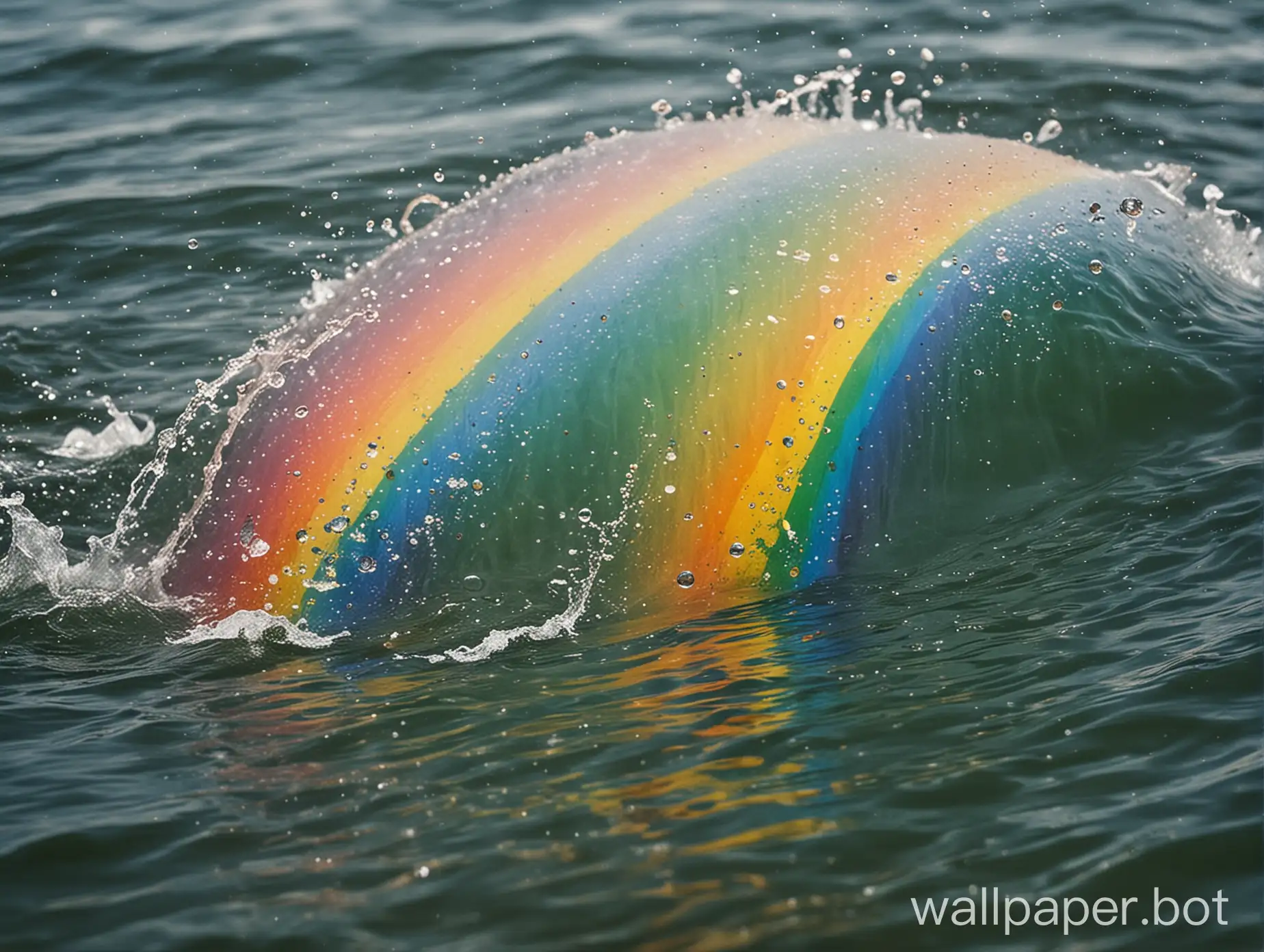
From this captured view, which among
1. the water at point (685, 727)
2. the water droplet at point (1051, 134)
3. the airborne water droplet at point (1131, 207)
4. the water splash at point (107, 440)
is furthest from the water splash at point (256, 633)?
the water droplet at point (1051, 134)

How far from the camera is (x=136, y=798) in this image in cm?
381

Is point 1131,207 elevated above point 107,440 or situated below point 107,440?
above

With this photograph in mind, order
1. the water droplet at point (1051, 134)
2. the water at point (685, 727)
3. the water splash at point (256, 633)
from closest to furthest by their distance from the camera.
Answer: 1. the water at point (685, 727)
2. the water splash at point (256, 633)
3. the water droplet at point (1051, 134)

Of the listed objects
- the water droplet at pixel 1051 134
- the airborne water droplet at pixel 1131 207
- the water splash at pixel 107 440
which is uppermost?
the water droplet at pixel 1051 134

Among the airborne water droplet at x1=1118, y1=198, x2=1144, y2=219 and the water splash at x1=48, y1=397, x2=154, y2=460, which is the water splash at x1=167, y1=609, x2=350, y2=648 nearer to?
the water splash at x1=48, y1=397, x2=154, y2=460

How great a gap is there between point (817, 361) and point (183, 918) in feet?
8.31

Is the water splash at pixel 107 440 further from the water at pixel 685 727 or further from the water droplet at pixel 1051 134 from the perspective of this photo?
the water droplet at pixel 1051 134

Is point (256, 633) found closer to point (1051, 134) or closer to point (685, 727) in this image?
point (685, 727)

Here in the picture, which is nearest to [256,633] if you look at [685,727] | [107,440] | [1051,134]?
[685,727]

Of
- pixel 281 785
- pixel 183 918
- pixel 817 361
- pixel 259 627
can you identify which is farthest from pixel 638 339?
pixel 183 918

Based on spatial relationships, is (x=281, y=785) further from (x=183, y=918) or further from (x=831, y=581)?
(x=831, y=581)

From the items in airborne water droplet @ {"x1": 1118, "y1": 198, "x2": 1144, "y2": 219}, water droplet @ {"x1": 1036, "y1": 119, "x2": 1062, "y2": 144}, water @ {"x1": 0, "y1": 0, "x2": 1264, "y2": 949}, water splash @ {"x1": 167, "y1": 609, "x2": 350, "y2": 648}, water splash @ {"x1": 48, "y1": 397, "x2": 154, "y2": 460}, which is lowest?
water @ {"x1": 0, "y1": 0, "x2": 1264, "y2": 949}

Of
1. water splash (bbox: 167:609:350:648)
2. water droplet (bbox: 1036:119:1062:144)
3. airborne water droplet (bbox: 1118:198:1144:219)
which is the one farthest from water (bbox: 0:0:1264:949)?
water droplet (bbox: 1036:119:1062:144)

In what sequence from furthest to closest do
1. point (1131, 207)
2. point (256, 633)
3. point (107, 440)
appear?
1. point (107, 440)
2. point (1131, 207)
3. point (256, 633)
